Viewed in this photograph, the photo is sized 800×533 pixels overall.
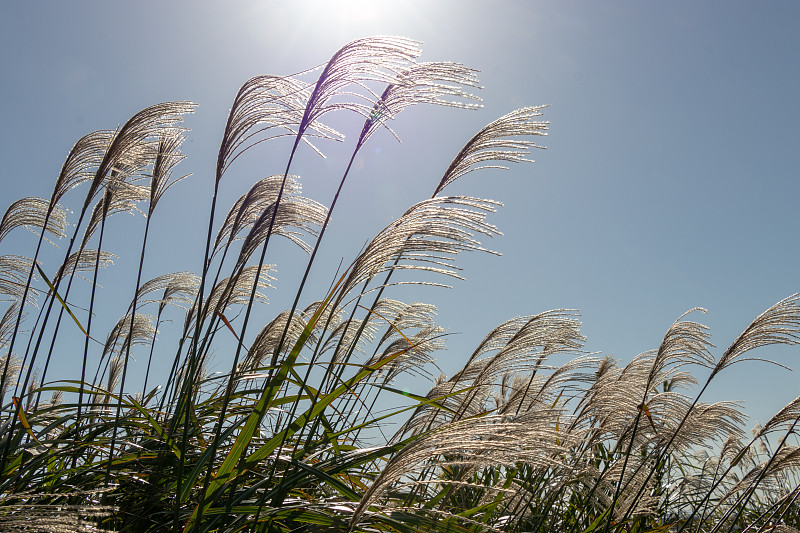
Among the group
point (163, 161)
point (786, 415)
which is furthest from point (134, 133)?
point (786, 415)

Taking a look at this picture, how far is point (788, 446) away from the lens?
3627 mm

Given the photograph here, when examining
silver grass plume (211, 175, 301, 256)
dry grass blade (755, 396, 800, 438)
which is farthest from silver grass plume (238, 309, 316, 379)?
dry grass blade (755, 396, 800, 438)

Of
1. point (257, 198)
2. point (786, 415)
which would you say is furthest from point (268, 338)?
point (786, 415)

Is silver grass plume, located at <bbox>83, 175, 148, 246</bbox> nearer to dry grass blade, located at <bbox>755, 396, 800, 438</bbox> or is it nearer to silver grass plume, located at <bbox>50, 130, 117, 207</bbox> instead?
silver grass plume, located at <bbox>50, 130, 117, 207</bbox>

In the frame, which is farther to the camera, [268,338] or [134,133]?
[268,338]

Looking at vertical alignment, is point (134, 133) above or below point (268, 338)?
above

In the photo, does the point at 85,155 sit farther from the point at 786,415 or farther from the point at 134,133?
the point at 786,415

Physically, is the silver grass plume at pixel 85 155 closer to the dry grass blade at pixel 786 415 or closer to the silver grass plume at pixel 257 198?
the silver grass plume at pixel 257 198

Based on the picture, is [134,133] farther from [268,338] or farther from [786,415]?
[786,415]

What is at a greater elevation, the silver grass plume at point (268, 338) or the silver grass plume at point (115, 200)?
the silver grass plume at point (115, 200)

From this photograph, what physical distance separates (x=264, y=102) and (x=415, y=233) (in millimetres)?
Result: 873

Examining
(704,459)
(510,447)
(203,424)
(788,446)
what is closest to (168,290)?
(203,424)

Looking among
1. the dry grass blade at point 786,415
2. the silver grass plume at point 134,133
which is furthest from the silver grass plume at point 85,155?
the dry grass blade at point 786,415

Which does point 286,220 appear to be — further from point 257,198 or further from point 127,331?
point 127,331
